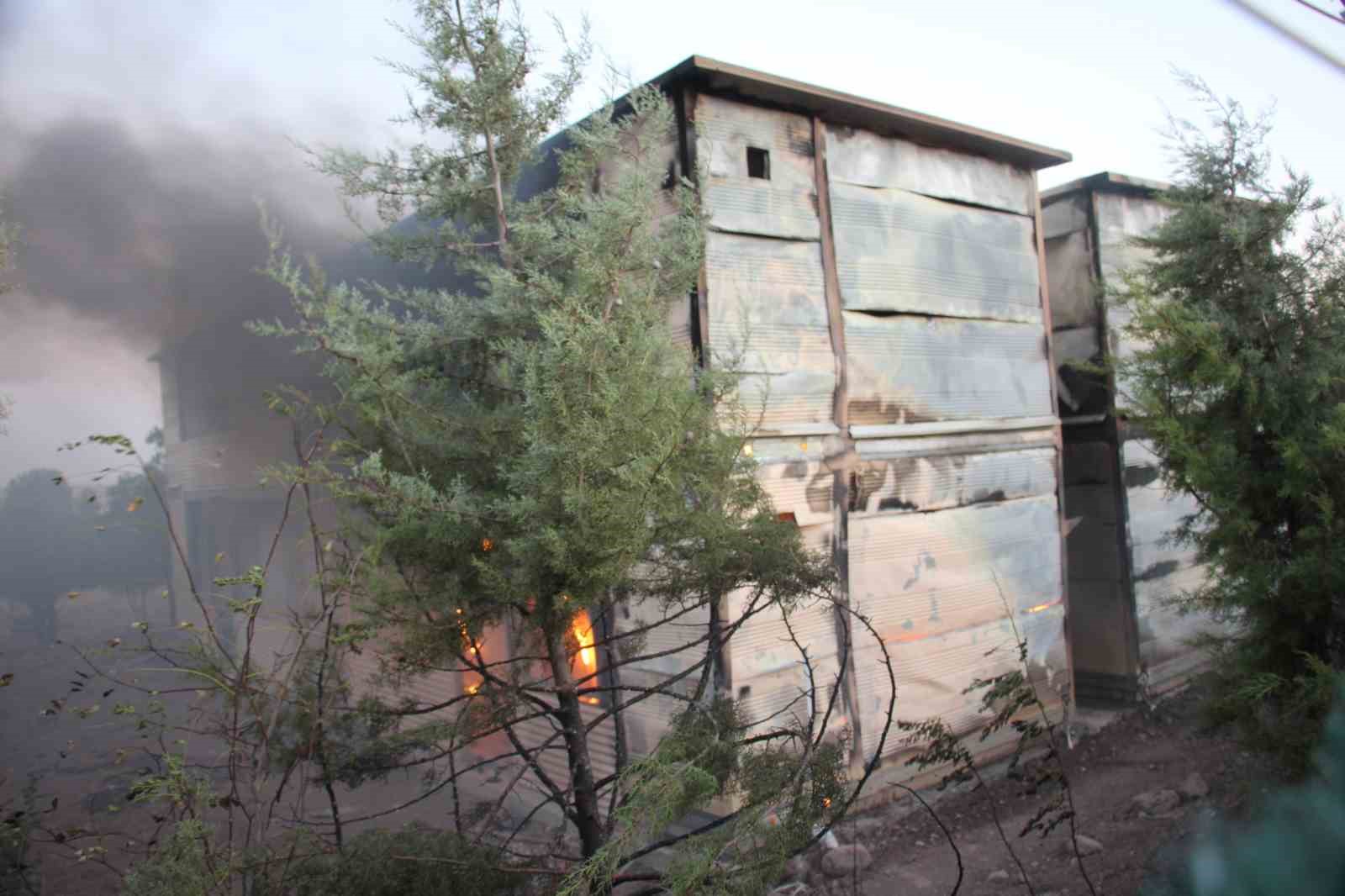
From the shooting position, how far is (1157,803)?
282 inches

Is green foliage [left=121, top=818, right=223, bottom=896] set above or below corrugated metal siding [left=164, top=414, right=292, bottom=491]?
below

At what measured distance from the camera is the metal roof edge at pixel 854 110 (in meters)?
6.63

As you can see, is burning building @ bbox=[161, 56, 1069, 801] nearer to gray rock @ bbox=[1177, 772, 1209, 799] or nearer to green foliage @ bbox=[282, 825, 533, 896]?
gray rock @ bbox=[1177, 772, 1209, 799]

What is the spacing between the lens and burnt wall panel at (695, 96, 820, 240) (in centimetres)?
680

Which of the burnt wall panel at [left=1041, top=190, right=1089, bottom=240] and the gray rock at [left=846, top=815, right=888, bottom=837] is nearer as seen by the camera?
the gray rock at [left=846, top=815, right=888, bottom=837]

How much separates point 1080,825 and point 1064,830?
205mm

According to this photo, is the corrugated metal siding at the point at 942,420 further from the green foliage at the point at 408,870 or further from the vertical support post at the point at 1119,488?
the green foliage at the point at 408,870

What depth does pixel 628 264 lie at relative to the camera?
4.41 m

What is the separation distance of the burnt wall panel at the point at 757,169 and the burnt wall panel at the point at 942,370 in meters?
1.03

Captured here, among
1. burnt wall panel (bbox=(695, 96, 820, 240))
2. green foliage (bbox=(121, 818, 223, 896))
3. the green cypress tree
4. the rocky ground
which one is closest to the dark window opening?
burnt wall panel (bbox=(695, 96, 820, 240))

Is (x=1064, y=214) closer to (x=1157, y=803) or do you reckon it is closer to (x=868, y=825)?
(x=1157, y=803)

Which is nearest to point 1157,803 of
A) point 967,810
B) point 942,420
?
point 967,810

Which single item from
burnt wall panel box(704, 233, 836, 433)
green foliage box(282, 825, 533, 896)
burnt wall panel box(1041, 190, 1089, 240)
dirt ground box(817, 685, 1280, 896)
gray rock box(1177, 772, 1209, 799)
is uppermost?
burnt wall panel box(1041, 190, 1089, 240)

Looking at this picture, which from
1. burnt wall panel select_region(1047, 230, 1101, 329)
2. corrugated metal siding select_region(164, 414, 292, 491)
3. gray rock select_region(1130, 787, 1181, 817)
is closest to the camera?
gray rock select_region(1130, 787, 1181, 817)
